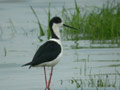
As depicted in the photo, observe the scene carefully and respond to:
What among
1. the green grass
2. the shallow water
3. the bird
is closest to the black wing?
the bird

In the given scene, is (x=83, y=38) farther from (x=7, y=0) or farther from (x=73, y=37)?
(x=7, y=0)

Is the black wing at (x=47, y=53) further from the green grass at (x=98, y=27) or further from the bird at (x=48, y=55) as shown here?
the green grass at (x=98, y=27)

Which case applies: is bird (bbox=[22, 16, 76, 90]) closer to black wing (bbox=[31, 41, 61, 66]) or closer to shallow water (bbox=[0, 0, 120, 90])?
black wing (bbox=[31, 41, 61, 66])

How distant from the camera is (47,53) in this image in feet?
29.8

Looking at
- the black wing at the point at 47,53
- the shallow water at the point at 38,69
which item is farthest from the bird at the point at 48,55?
the shallow water at the point at 38,69

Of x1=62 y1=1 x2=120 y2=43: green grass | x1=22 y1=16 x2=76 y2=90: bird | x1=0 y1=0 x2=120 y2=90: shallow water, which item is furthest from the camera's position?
x1=62 y1=1 x2=120 y2=43: green grass

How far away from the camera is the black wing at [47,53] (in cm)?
888

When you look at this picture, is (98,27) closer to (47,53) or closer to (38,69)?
(38,69)

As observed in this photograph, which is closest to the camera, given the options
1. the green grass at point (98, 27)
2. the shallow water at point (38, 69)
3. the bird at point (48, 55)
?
the bird at point (48, 55)

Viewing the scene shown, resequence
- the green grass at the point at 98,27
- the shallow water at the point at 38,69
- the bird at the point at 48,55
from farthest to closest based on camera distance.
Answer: the green grass at the point at 98,27 < the shallow water at the point at 38,69 < the bird at the point at 48,55

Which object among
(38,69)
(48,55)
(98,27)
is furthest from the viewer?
(98,27)

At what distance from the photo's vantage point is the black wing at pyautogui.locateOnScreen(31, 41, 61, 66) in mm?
8883

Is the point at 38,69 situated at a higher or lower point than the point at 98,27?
lower

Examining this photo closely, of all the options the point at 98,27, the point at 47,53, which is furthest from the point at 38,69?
the point at 98,27
